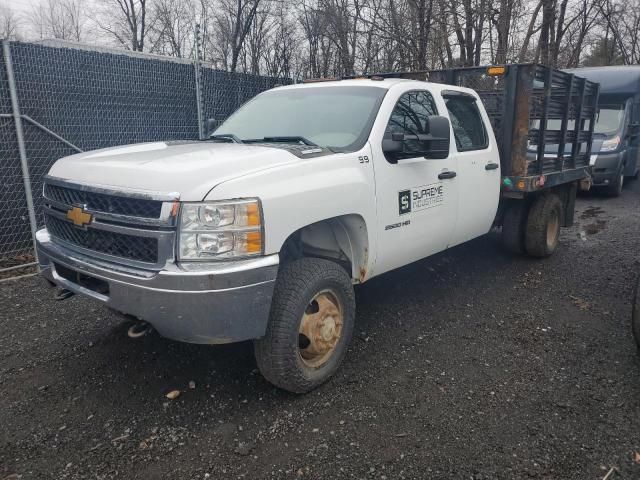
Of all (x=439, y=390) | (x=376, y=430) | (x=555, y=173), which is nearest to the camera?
(x=376, y=430)

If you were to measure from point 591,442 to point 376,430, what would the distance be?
1.19 metres

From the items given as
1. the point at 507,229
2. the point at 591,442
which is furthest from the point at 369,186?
the point at 507,229

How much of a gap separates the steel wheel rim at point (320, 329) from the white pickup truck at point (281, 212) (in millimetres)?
10

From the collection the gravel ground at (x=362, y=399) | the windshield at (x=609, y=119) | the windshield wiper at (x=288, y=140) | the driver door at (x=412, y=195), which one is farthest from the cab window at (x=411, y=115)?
the windshield at (x=609, y=119)

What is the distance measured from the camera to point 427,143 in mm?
3707

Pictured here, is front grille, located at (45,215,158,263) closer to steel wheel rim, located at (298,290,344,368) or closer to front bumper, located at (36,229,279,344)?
front bumper, located at (36,229,279,344)

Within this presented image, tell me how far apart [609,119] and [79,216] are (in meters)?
11.8

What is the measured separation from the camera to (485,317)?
448 cm

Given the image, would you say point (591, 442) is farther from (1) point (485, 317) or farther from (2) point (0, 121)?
(2) point (0, 121)

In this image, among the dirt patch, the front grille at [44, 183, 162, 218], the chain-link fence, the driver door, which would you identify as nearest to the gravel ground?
the driver door

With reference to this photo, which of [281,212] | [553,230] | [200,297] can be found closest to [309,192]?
[281,212]

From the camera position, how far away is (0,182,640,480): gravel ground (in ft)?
8.61

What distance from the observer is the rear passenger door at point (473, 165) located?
4.57 metres

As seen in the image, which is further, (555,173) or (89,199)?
(555,173)
